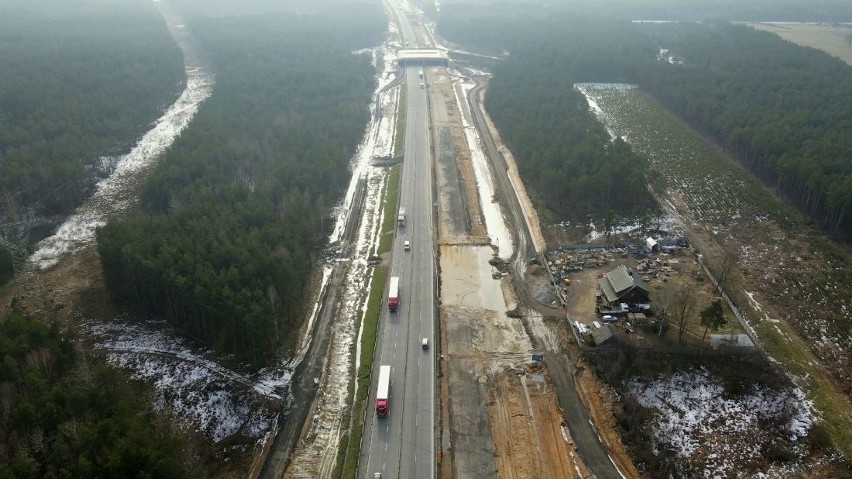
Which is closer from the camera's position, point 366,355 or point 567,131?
point 366,355

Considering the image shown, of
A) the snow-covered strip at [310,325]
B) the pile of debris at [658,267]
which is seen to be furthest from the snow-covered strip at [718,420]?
the snow-covered strip at [310,325]

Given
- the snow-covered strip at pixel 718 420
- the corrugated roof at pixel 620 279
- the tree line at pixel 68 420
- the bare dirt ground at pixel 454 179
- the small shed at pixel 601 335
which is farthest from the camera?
the bare dirt ground at pixel 454 179

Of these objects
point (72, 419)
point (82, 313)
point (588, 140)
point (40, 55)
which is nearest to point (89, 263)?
point (82, 313)

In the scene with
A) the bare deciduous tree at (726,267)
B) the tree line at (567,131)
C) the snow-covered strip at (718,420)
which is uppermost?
the tree line at (567,131)

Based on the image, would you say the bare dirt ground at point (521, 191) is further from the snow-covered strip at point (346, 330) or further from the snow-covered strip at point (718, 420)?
the snow-covered strip at point (718, 420)

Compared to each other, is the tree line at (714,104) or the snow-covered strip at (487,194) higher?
the tree line at (714,104)

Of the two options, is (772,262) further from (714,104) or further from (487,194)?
(714,104)

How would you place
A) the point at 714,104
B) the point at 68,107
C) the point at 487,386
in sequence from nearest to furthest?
the point at 487,386 → the point at 714,104 → the point at 68,107

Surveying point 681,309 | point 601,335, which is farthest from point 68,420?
point 681,309
